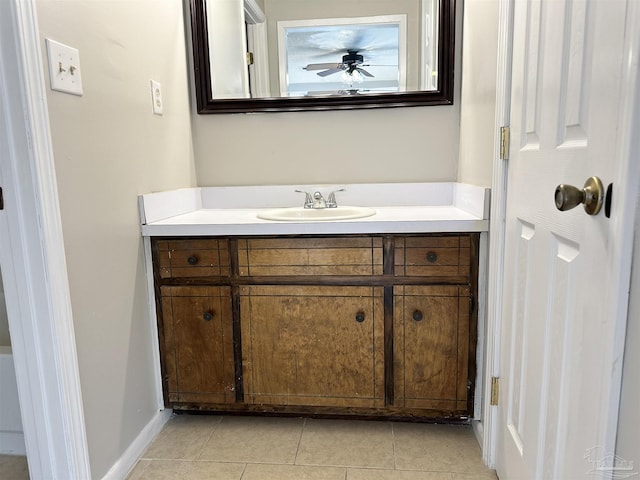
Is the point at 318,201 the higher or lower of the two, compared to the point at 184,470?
higher

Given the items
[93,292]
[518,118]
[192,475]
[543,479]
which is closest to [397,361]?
[543,479]

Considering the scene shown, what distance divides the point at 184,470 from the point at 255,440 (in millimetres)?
270

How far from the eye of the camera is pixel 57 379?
1209mm

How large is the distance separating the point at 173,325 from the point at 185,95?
3.26 ft

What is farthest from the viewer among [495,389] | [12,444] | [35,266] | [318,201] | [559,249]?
[318,201]

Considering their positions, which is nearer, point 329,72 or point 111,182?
point 111,182

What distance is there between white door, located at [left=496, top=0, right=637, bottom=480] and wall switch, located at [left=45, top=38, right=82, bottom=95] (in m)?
1.19

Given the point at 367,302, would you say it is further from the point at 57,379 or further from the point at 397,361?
the point at 57,379

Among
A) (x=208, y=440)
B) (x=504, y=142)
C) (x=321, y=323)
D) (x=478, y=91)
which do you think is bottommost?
(x=208, y=440)

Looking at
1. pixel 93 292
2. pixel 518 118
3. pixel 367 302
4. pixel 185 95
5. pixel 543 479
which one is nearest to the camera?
pixel 543 479

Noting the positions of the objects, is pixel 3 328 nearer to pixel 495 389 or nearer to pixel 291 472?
pixel 291 472

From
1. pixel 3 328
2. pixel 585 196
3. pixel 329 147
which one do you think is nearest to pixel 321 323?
pixel 329 147

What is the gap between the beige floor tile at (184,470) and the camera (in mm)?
1493

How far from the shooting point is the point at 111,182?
1431mm
